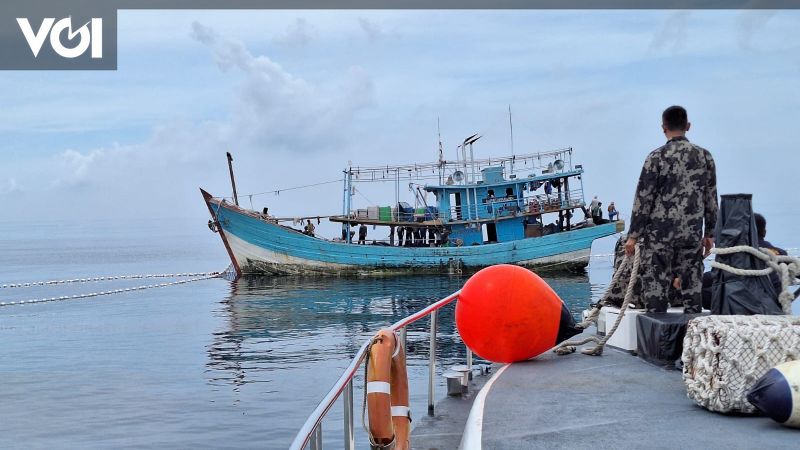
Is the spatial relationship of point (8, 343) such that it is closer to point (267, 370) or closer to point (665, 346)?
point (267, 370)

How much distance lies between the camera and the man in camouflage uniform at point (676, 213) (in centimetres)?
656

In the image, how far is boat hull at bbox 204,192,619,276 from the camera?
49156 mm

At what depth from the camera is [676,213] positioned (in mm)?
6570

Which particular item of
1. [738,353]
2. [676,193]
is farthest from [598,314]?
[738,353]

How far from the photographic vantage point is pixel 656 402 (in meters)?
5.48

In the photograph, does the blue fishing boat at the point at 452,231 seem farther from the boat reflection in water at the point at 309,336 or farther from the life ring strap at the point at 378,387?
the life ring strap at the point at 378,387

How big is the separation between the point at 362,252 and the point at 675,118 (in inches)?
1723

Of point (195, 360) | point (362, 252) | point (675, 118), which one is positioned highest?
point (362, 252)

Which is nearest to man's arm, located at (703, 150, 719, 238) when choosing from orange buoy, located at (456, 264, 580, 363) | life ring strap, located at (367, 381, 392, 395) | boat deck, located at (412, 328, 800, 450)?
boat deck, located at (412, 328, 800, 450)

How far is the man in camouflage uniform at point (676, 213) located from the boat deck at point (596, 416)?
27.4 inches

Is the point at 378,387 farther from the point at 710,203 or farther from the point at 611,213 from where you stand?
the point at 611,213

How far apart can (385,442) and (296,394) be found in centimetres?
1320

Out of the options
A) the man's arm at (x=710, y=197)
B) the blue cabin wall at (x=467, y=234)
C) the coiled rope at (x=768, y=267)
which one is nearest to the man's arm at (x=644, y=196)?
the man's arm at (x=710, y=197)

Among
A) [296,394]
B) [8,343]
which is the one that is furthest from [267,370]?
[8,343]
